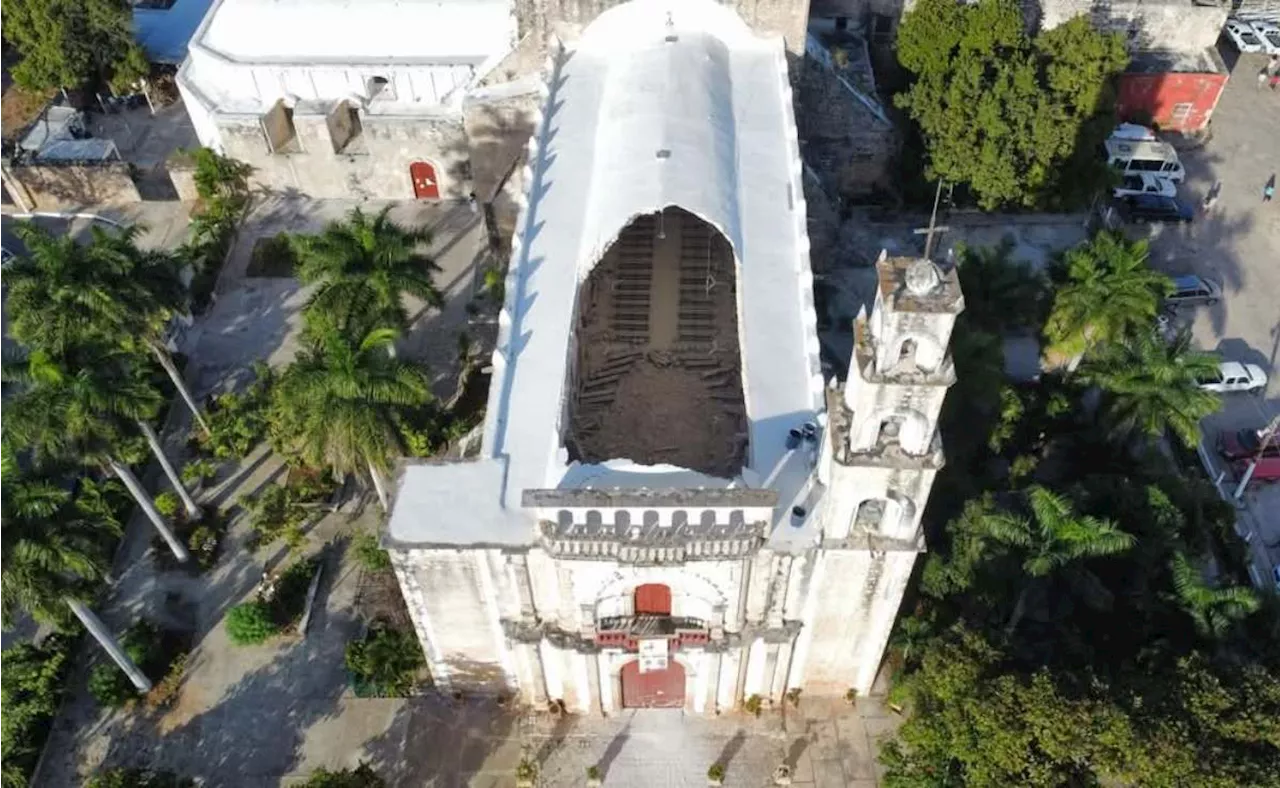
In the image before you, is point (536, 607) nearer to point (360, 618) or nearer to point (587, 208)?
point (360, 618)

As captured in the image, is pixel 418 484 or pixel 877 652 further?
pixel 877 652

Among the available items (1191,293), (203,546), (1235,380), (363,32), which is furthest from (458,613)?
(1191,293)

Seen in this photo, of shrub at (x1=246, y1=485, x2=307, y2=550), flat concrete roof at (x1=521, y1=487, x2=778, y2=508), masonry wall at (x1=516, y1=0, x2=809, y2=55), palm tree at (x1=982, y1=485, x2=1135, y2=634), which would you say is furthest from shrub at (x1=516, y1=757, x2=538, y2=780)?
masonry wall at (x1=516, y1=0, x2=809, y2=55)

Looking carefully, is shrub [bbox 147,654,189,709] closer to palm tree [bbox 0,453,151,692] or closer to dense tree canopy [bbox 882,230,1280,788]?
palm tree [bbox 0,453,151,692]

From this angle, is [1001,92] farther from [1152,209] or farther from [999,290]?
[1152,209]

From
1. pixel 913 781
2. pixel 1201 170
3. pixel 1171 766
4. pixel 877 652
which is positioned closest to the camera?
pixel 1171 766

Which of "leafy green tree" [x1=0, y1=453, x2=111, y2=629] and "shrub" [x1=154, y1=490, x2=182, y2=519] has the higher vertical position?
"leafy green tree" [x1=0, y1=453, x2=111, y2=629]

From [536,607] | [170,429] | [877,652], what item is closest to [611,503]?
[536,607]
